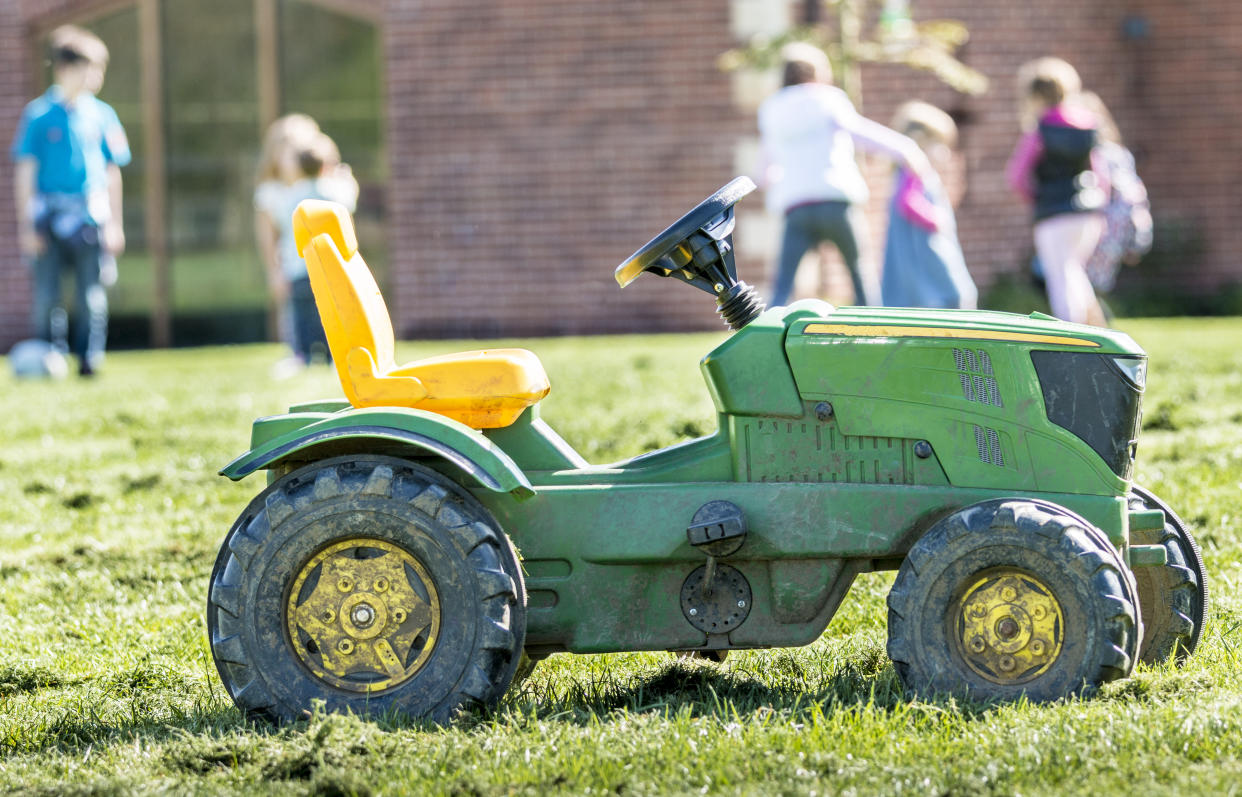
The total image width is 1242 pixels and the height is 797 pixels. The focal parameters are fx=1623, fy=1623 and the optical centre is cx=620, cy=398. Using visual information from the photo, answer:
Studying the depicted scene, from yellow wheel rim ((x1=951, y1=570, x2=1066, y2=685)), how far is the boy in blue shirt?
874cm

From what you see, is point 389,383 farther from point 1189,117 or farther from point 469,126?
point 1189,117

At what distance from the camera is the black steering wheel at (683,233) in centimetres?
357

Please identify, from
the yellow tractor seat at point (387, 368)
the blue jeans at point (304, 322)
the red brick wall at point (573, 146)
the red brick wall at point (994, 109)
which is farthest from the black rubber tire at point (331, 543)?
the red brick wall at point (994, 109)

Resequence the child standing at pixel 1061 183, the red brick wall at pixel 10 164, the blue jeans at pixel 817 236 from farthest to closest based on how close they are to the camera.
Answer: the red brick wall at pixel 10 164
the child standing at pixel 1061 183
the blue jeans at pixel 817 236

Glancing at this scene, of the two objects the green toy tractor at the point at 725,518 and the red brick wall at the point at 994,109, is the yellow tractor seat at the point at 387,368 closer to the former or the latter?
the green toy tractor at the point at 725,518

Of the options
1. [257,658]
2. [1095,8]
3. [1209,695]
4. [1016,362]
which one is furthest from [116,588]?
[1095,8]

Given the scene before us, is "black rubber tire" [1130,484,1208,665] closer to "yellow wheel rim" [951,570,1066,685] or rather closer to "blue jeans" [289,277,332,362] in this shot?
"yellow wheel rim" [951,570,1066,685]

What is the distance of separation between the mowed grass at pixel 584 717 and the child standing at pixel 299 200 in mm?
4831

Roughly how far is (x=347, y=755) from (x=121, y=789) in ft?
1.36

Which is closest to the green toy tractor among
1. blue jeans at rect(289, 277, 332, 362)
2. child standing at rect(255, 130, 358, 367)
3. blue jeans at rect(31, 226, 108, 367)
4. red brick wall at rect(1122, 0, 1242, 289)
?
child standing at rect(255, 130, 358, 367)

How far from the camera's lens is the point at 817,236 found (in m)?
9.88

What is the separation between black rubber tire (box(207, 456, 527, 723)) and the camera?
336 centimetres

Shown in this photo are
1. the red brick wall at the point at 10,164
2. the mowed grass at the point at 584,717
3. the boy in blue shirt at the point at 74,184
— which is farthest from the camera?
the red brick wall at the point at 10,164

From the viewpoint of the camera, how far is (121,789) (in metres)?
3.00
